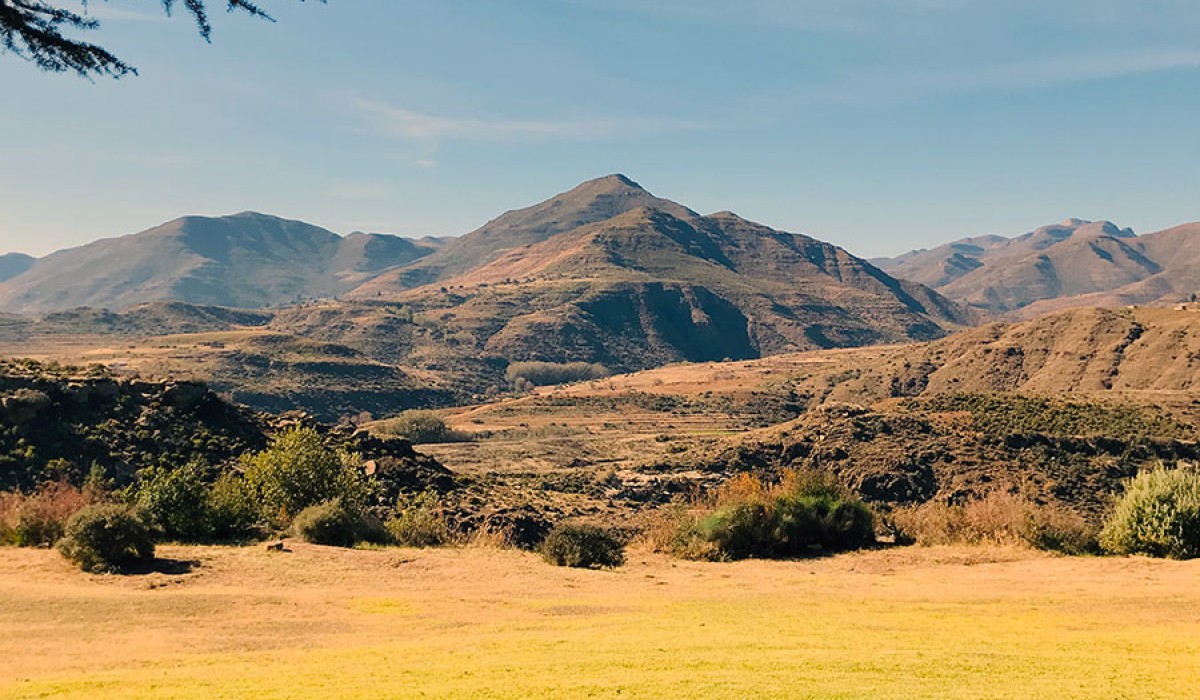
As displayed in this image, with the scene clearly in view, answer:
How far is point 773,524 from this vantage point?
2666cm

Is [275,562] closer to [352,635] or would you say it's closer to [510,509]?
[352,635]

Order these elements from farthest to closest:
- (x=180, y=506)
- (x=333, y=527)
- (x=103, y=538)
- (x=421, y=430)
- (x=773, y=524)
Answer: (x=421, y=430) → (x=773, y=524) → (x=333, y=527) → (x=180, y=506) → (x=103, y=538)

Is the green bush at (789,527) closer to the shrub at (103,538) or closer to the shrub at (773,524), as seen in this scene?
the shrub at (773,524)

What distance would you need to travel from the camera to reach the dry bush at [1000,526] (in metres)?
24.8

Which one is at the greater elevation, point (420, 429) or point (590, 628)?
point (590, 628)

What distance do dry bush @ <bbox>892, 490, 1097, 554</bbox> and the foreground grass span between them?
129 centimetres

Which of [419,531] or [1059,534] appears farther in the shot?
[419,531]

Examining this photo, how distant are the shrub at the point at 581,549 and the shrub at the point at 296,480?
29.1 feet

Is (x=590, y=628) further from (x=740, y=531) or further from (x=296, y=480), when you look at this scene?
(x=296, y=480)

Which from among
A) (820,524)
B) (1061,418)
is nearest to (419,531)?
(820,524)

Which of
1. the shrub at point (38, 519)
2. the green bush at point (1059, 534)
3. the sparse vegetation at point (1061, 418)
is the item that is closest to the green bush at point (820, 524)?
the green bush at point (1059, 534)

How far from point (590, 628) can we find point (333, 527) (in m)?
12.3

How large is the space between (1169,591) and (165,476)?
27472 mm

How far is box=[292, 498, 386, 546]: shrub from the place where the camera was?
83.7 ft
